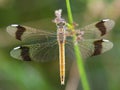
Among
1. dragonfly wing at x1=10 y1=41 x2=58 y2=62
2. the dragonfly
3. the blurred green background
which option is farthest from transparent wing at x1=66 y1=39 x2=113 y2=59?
the blurred green background

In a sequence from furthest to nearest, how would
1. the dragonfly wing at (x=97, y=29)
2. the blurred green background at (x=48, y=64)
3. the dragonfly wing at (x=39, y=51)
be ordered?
the blurred green background at (x=48, y=64) → the dragonfly wing at (x=39, y=51) → the dragonfly wing at (x=97, y=29)

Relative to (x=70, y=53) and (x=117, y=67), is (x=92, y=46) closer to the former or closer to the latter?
(x=70, y=53)

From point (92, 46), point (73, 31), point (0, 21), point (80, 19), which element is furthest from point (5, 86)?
point (73, 31)

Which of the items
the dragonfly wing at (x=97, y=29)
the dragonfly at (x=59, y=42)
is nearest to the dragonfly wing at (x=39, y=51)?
the dragonfly at (x=59, y=42)

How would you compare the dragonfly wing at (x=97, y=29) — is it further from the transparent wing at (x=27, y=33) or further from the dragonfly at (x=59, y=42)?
the transparent wing at (x=27, y=33)

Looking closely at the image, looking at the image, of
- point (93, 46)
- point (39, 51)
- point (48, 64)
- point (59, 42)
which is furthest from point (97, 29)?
point (48, 64)

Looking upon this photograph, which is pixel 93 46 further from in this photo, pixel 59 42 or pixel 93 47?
pixel 59 42

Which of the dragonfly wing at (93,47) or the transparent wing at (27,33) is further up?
the transparent wing at (27,33)

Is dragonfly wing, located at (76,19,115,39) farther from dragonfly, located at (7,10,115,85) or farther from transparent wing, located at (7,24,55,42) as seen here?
transparent wing, located at (7,24,55,42)
